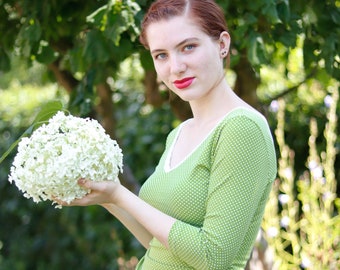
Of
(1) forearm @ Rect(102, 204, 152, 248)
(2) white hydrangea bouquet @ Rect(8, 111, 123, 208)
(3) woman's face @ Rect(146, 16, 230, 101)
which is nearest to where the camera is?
(2) white hydrangea bouquet @ Rect(8, 111, 123, 208)

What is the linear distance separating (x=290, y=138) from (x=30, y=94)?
2.82 meters

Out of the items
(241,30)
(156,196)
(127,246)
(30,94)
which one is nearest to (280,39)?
(241,30)

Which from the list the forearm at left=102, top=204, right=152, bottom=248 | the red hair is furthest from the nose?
the forearm at left=102, top=204, right=152, bottom=248

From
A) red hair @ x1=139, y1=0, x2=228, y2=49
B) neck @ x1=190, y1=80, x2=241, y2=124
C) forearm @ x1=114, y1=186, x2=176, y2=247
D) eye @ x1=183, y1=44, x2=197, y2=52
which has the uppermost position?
red hair @ x1=139, y1=0, x2=228, y2=49

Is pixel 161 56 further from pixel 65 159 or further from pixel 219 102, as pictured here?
pixel 65 159

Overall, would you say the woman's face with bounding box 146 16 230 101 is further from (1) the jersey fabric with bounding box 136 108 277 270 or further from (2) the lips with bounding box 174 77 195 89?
(1) the jersey fabric with bounding box 136 108 277 270

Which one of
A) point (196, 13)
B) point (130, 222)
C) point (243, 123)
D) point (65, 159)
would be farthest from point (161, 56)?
point (130, 222)

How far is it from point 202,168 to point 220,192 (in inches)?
4.2

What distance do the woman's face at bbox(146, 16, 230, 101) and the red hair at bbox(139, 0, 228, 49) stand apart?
15 millimetres

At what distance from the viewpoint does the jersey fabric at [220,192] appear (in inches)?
72.3

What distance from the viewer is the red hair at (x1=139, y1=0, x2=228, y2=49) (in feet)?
6.38

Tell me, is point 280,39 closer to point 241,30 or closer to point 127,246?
point 241,30

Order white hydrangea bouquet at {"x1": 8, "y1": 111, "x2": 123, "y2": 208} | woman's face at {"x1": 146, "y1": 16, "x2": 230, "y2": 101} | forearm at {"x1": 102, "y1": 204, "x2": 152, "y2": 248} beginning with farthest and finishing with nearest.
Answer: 1. forearm at {"x1": 102, "y1": 204, "x2": 152, "y2": 248}
2. woman's face at {"x1": 146, "y1": 16, "x2": 230, "y2": 101}
3. white hydrangea bouquet at {"x1": 8, "y1": 111, "x2": 123, "y2": 208}

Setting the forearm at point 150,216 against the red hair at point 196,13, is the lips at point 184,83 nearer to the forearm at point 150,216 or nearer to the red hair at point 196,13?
the red hair at point 196,13
